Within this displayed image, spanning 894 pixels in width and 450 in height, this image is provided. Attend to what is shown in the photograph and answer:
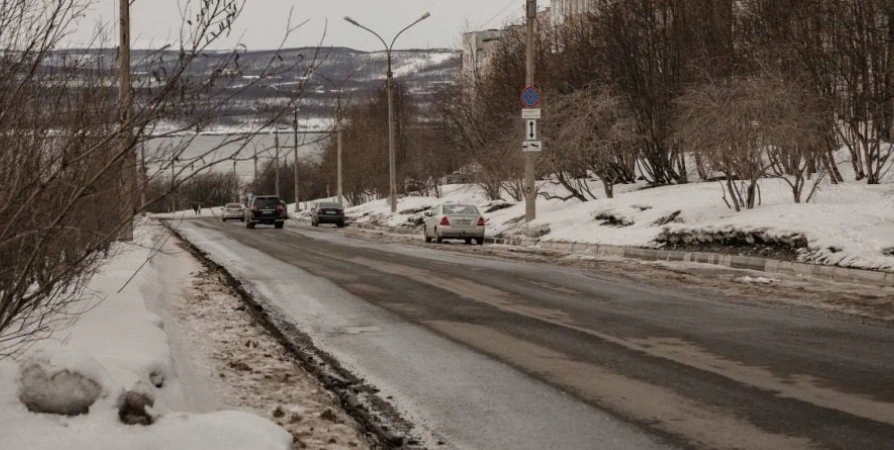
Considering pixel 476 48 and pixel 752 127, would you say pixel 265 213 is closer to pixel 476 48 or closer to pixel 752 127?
pixel 752 127

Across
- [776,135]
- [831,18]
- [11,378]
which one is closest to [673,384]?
[11,378]

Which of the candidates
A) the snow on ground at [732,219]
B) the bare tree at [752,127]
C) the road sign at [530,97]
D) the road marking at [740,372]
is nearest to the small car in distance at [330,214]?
the snow on ground at [732,219]

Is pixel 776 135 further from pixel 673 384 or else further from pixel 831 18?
pixel 673 384

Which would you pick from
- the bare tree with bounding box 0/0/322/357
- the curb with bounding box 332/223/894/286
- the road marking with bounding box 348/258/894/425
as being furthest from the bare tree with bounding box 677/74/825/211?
the bare tree with bounding box 0/0/322/357

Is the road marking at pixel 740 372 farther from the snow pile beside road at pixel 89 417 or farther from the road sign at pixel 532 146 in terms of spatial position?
the road sign at pixel 532 146

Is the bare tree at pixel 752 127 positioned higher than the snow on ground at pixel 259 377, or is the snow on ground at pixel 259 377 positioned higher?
the bare tree at pixel 752 127

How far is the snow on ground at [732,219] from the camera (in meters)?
18.5

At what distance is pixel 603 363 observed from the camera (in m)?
9.04

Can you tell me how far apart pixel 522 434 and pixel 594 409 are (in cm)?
89

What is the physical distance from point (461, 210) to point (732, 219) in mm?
12678

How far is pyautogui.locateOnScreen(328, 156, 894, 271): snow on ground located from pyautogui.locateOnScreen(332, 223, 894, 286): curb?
35 centimetres

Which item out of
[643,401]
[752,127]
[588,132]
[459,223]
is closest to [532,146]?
[459,223]

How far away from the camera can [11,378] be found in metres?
5.78

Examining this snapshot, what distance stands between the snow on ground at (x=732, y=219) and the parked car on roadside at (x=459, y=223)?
4.04 ft
